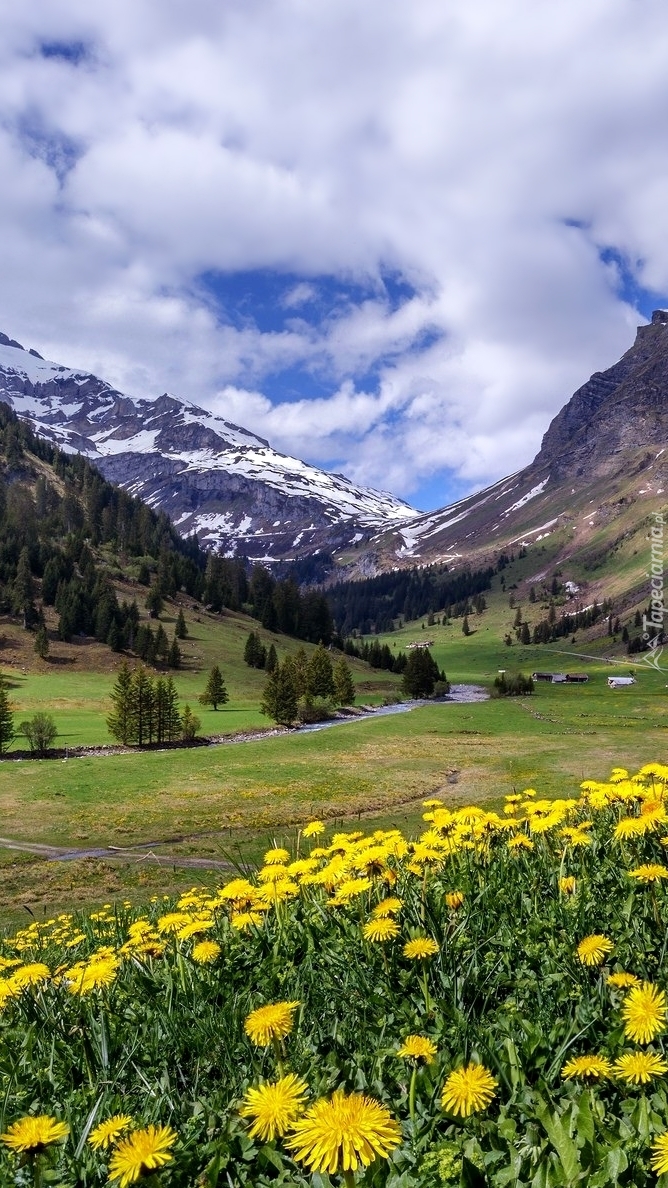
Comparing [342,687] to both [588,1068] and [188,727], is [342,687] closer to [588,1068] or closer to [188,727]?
[188,727]

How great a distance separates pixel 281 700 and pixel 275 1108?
299 ft

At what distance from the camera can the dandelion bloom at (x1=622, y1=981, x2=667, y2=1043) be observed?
247cm

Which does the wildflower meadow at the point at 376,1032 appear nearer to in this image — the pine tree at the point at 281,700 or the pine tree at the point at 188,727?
the pine tree at the point at 188,727

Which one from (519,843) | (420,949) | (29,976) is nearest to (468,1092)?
(420,949)

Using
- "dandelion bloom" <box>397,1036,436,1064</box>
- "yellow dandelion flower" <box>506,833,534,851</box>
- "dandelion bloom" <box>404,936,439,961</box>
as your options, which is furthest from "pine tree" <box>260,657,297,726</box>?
"dandelion bloom" <box>397,1036,436,1064</box>

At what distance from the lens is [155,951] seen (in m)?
4.68

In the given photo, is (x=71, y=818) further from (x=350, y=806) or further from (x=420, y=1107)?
(x=420, y=1107)

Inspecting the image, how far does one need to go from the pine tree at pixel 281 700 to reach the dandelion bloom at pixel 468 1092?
9065 cm

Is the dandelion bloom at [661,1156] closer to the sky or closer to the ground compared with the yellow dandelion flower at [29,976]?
closer to the sky

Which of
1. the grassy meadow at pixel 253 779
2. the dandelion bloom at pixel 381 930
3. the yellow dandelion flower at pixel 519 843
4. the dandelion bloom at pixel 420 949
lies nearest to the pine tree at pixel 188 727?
the grassy meadow at pixel 253 779

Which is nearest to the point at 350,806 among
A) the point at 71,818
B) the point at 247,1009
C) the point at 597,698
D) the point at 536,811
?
the point at 71,818

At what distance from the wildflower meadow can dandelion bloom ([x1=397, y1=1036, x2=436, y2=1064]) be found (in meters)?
0.01

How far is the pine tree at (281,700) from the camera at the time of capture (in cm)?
9194

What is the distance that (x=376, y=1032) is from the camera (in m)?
3.31
